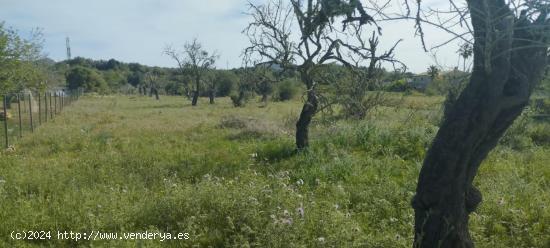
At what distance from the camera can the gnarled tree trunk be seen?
3.11 meters

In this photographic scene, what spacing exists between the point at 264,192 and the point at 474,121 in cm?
240

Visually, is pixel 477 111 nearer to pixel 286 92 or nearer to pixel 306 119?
pixel 306 119

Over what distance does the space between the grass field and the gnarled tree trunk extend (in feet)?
1.87

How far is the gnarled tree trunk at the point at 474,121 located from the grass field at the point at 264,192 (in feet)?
1.87

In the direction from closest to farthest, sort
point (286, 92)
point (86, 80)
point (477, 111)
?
point (477, 111) < point (286, 92) < point (86, 80)

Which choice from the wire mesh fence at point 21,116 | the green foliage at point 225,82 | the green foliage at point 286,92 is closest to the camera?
the wire mesh fence at point 21,116

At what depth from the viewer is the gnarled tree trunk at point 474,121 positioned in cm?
311

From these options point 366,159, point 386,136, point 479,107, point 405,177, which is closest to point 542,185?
point 405,177

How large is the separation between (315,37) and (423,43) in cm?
701

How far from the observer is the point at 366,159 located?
26.9 feet

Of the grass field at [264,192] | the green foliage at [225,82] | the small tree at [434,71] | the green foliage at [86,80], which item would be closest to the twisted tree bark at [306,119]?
the grass field at [264,192]

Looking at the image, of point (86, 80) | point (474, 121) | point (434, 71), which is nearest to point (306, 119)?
point (434, 71)

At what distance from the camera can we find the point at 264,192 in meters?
4.80

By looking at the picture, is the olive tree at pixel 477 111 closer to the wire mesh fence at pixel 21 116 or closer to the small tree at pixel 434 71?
the small tree at pixel 434 71
